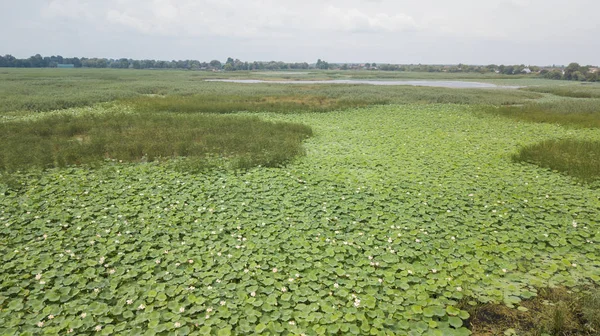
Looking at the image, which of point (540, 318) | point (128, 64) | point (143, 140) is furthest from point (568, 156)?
point (128, 64)

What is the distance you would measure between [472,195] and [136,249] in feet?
21.5

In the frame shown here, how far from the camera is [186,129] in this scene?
1306cm

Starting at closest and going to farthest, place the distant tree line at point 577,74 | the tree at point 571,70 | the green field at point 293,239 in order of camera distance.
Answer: the green field at point 293,239
the distant tree line at point 577,74
the tree at point 571,70

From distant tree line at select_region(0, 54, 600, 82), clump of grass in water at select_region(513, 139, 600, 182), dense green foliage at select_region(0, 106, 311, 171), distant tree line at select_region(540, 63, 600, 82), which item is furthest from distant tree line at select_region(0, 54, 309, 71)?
clump of grass in water at select_region(513, 139, 600, 182)

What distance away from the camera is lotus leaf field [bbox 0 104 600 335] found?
393 centimetres

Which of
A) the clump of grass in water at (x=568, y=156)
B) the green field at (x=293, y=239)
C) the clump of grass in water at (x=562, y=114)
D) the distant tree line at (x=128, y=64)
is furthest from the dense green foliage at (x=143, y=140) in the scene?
the distant tree line at (x=128, y=64)

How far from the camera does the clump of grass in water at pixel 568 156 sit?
8.58 metres

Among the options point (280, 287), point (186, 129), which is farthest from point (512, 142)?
point (186, 129)

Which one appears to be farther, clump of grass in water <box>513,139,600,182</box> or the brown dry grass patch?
clump of grass in water <box>513,139,600,182</box>

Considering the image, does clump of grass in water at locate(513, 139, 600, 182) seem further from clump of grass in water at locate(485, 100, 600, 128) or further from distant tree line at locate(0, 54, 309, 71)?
distant tree line at locate(0, 54, 309, 71)

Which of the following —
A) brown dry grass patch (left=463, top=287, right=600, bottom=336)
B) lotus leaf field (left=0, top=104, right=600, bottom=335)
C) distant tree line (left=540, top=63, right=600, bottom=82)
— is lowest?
brown dry grass patch (left=463, top=287, right=600, bottom=336)

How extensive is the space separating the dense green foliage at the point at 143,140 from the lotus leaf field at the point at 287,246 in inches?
40.0

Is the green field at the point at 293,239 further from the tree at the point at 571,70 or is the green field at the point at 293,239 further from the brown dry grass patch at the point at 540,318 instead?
the tree at the point at 571,70

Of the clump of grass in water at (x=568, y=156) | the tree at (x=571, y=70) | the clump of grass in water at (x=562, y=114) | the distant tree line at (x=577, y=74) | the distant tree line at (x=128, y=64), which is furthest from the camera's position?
the distant tree line at (x=128, y=64)
